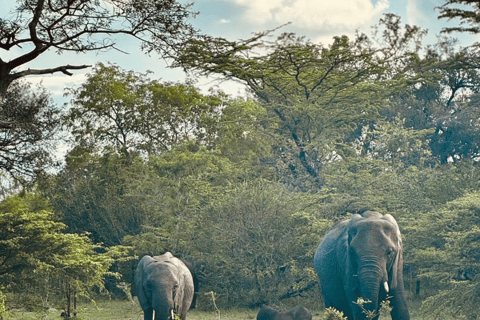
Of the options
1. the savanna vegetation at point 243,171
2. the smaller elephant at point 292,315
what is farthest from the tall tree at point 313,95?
the smaller elephant at point 292,315

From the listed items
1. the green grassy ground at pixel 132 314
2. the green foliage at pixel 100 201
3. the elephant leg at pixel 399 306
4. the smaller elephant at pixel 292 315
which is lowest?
the green grassy ground at pixel 132 314

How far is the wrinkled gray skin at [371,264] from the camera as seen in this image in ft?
44.7

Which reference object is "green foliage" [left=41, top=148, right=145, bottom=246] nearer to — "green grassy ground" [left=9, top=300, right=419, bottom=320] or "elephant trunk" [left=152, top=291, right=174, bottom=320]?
"green grassy ground" [left=9, top=300, right=419, bottom=320]

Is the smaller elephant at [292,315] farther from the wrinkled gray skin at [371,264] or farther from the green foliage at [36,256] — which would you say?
the green foliage at [36,256]

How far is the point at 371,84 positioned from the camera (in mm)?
32844

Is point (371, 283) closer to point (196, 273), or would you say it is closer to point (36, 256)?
point (36, 256)

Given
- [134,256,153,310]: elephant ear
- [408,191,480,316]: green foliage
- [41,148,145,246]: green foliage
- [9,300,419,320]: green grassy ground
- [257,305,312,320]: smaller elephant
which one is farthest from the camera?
[41,148,145,246]: green foliage

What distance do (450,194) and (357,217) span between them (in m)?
9.77

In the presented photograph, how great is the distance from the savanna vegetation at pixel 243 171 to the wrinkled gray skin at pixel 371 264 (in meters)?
3.31

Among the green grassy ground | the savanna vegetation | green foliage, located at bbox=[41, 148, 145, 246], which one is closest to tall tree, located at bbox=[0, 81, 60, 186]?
the savanna vegetation

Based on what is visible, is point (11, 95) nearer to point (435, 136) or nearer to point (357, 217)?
point (357, 217)

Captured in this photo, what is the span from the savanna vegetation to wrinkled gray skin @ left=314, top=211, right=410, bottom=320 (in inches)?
130

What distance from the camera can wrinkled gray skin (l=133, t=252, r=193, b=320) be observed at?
1569 cm

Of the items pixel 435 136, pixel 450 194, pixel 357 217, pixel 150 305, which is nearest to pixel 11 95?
pixel 150 305
